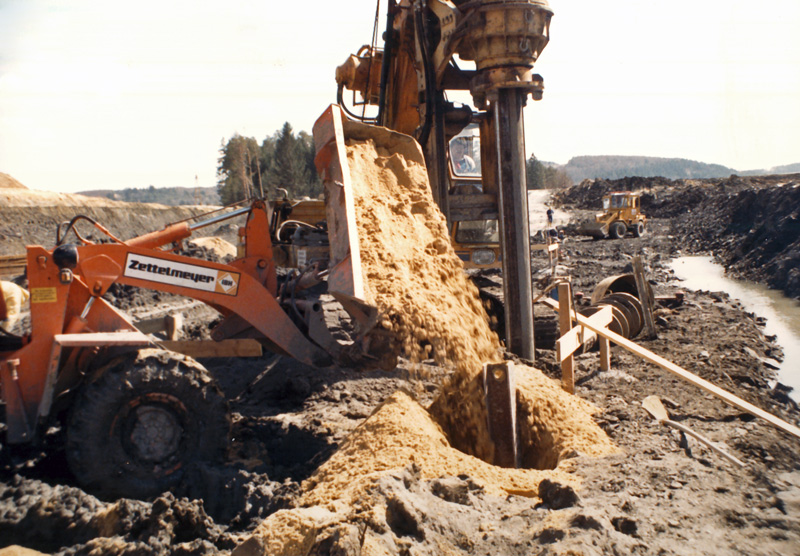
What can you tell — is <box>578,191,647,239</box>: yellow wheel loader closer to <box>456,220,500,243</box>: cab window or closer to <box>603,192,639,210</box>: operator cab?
<box>603,192,639,210</box>: operator cab

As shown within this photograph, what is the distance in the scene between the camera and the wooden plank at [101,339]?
14.0ft

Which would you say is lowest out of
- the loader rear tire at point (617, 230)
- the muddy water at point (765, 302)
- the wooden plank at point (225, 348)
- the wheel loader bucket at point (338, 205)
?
the muddy water at point (765, 302)

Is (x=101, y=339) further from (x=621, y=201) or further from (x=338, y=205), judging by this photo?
(x=621, y=201)

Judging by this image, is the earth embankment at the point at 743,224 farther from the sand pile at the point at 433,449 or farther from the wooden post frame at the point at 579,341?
the sand pile at the point at 433,449

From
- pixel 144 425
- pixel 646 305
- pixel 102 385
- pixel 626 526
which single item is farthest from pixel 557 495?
pixel 646 305

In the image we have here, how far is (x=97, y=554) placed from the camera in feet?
10.9

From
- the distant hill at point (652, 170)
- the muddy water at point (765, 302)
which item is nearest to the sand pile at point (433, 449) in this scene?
the muddy water at point (765, 302)

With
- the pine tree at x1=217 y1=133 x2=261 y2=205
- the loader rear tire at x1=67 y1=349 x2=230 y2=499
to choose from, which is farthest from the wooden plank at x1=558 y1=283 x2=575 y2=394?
the pine tree at x1=217 y1=133 x2=261 y2=205

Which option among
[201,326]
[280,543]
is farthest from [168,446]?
[201,326]

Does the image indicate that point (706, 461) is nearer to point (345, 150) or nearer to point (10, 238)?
point (345, 150)

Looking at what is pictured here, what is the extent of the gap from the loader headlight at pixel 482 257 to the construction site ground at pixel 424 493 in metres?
1.67

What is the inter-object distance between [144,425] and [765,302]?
13.3m

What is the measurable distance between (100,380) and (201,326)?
16.7ft

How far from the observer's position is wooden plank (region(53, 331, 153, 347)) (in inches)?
168
